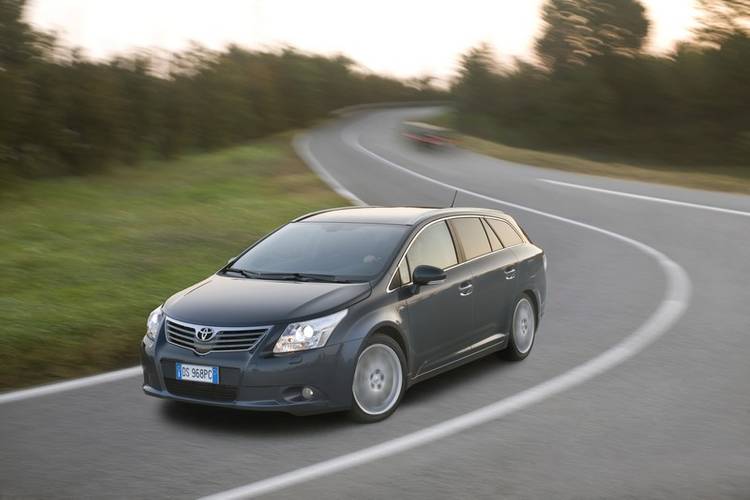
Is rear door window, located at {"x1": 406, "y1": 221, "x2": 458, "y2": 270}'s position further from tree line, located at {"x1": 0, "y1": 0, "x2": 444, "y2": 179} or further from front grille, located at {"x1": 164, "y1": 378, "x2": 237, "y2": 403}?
tree line, located at {"x1": 0, "y1": 0, "x2": 444, "y2": 179}

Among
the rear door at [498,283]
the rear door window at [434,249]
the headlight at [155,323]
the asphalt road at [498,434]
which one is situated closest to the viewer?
the asphalt road at [498,434]

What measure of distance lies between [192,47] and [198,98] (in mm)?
1903

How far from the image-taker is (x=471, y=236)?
912 cm

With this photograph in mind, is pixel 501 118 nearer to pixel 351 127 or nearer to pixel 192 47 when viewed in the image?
pixel 351 127

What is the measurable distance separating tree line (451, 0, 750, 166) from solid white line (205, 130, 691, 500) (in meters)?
48.7

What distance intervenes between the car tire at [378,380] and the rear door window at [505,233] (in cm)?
248

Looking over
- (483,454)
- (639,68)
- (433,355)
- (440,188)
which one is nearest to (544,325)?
(433,355)

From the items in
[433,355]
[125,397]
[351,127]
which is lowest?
[351,127]

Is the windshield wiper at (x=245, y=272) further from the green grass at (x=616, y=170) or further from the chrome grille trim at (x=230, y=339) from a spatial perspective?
the green grass at (x=616, y=170)

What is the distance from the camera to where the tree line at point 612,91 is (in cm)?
5969

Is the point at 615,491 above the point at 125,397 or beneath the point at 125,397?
above

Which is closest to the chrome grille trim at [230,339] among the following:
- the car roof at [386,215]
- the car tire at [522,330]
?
the car roof at [386,215]

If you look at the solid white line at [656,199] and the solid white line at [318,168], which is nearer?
the solid white line at [656,199]

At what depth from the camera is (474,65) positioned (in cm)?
7425
